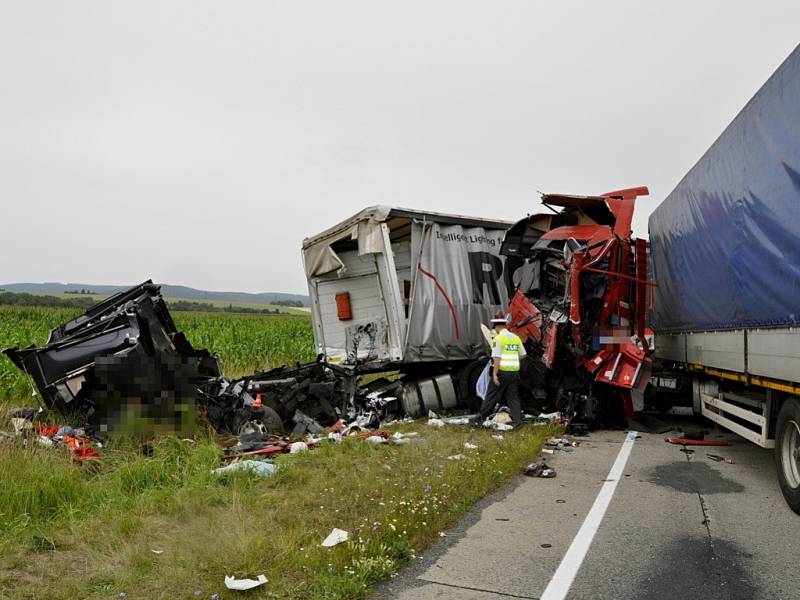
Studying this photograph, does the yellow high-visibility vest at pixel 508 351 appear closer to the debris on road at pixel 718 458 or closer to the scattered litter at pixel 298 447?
the debris on road at pixel 718 458

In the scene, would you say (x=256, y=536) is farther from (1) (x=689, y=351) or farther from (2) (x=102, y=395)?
(1) (x=689, y=351)

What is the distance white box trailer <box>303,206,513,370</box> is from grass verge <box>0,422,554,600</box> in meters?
3.57

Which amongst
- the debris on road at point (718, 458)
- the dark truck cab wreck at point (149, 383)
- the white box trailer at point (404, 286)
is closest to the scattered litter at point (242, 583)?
the dark truck cab wreck at point (149, 383)

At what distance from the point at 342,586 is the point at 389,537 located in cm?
86

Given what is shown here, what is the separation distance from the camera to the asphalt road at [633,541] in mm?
4055

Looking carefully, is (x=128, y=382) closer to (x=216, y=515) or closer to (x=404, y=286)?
(x=216, y=515)

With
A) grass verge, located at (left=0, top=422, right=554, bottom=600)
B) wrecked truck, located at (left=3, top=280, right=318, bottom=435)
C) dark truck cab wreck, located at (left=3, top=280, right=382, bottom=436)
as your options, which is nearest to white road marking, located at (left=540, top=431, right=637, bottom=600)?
grass verge, located at (left=0, top=422, right=554, bottom=600)

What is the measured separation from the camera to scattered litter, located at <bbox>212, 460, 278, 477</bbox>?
Result: 6.55 meters

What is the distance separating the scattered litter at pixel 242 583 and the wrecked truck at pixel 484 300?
6.47 m

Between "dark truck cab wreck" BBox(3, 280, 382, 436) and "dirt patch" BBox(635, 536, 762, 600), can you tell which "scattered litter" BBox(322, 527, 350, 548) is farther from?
"dark truck cab wreck" BBox(3, 280, 382, 436)

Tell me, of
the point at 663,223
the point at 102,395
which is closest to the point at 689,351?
the point at 663,223

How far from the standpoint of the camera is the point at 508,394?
A: 32.8ft

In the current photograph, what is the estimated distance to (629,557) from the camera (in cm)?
456

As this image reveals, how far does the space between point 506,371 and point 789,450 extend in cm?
433
